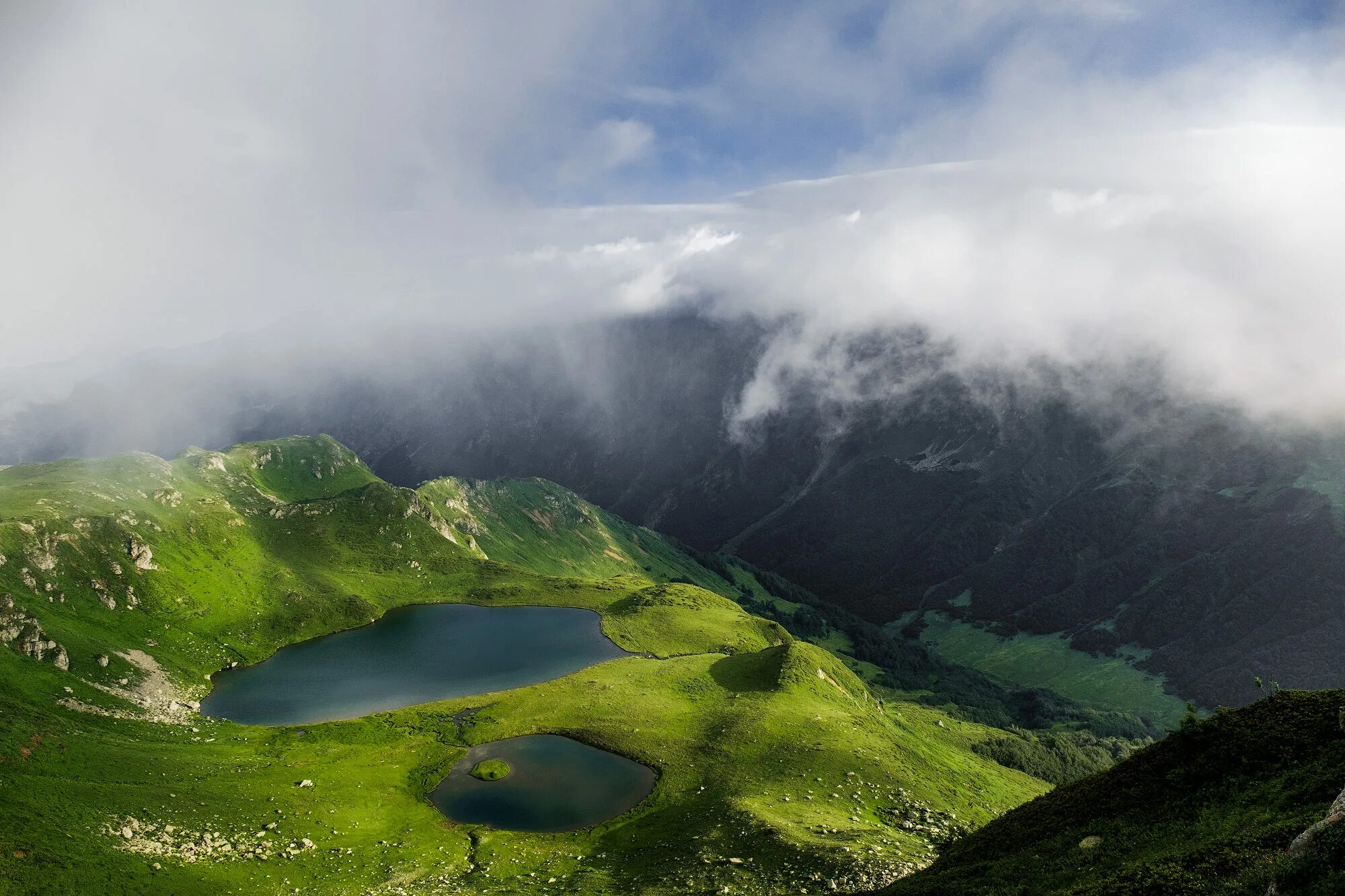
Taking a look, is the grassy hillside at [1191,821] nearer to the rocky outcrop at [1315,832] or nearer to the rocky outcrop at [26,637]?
the rocky outcrop at [1315,832]

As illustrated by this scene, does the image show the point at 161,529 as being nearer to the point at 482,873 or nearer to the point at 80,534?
the point at 80,534

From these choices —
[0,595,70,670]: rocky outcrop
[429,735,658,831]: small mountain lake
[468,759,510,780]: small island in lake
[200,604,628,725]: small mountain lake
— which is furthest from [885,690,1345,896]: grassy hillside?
[0,595,70,670]: rocky outcrop

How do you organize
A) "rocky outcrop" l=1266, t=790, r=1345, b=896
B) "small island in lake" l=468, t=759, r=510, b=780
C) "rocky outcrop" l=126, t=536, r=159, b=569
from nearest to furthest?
"rocky outcrop" l=1266, t=790, r=1345, b=896
"small island in lake" l=468, t=759, r=510, b=780
"rocky outcrop" l=126, t=536, r=159, b=569

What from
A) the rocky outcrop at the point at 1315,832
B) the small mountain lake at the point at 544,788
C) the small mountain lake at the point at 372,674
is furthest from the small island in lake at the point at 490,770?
the rocky outcrop at the point at 1315,832

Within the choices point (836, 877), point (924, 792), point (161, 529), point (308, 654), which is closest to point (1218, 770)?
point (836, 877)

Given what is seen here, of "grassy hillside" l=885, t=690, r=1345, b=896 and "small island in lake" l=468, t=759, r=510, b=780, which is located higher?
"grassy hillside" l=885, t=690, r=1345, b=896

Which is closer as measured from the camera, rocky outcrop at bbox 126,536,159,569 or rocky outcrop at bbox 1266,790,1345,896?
rocky outcrop at bbox 1266,790,1345,896

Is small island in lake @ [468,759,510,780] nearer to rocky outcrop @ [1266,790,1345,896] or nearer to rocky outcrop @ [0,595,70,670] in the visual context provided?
rocky outcrop @ [0,595,70,670]

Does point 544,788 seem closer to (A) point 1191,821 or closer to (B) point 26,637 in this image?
(A) point 1191,821
